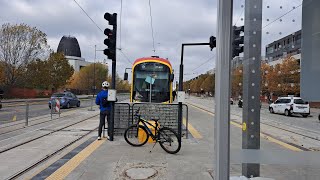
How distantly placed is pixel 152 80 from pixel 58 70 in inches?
1893

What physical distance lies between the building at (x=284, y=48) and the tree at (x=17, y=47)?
52824 millimetres

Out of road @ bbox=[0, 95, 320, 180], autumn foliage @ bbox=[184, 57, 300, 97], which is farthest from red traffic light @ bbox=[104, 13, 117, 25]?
autumn foliage @ bbox=[184, 57, 300, 97]

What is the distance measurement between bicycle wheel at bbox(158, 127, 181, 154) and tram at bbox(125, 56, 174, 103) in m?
7.58

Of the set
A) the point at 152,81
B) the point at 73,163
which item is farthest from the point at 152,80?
the point at 73,163

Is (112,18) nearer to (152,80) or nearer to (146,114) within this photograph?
(146,114)

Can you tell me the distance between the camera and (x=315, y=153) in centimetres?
362

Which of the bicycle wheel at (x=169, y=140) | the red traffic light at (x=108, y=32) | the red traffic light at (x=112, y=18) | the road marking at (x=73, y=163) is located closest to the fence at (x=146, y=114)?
the road marking at (x=73, y=163)

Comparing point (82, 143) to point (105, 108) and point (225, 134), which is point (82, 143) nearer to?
point (105, 108)

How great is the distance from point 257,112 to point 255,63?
0.78m

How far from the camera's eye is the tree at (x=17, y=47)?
50.9 metres

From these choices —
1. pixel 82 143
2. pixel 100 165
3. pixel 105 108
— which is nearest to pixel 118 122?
pixel 105 108

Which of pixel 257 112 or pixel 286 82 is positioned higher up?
pixel 286 82

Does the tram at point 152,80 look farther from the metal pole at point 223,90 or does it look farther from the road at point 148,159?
the metal pole at point 223,90

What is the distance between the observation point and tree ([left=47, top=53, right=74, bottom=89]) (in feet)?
197
